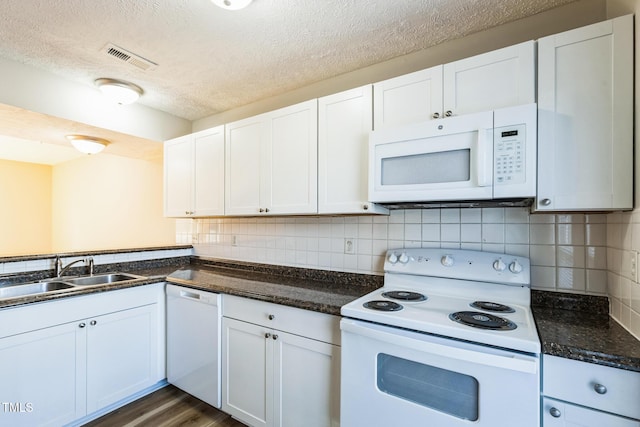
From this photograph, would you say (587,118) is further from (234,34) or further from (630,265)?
(234,34)

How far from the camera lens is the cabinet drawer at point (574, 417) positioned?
1.00 m

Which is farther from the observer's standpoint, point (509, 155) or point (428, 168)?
point (428, 168)

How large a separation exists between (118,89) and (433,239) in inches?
Answer: 97.1

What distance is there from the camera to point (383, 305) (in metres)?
1.48

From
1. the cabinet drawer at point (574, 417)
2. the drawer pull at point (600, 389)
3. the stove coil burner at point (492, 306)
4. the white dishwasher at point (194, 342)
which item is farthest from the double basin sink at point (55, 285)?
the drawer pull at point (600, 389)

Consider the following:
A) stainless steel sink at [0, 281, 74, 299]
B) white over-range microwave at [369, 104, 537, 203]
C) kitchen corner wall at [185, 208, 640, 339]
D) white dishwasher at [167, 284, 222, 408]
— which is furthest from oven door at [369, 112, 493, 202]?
stainless steel sink at [0, 281, 74, 299]

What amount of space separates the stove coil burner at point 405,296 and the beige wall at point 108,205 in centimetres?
284

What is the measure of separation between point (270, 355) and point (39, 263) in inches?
72.3

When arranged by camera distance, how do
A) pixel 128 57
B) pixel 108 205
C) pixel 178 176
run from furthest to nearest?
pixel 108 205
pixel 178 176
pixel 128 57

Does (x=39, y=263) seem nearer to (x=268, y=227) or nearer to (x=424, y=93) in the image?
(x=268, y=227)

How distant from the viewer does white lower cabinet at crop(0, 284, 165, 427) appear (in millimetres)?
1677

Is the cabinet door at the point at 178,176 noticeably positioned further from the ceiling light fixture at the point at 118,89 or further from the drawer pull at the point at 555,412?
the drawer pull at the point at 555,412

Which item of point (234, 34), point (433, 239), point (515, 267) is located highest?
point (234, 34)

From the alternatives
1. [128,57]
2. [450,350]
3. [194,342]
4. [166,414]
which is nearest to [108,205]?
[128,57]
